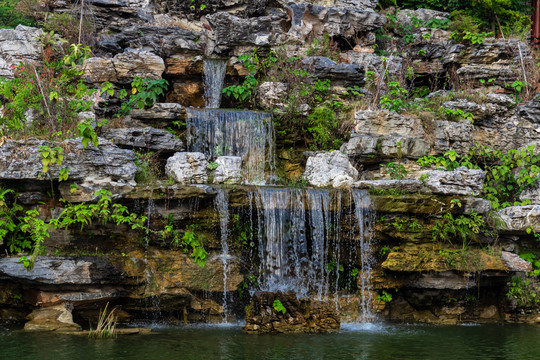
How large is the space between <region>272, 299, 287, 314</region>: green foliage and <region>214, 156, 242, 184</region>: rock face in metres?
3.20

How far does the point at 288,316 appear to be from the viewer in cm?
842

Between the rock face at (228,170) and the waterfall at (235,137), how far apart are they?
25.9 inches

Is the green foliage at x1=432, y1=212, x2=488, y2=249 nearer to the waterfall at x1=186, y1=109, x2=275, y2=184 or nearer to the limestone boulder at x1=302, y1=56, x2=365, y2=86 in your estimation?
the waterfall at x1=186, y1=109, x2=275, y2=184

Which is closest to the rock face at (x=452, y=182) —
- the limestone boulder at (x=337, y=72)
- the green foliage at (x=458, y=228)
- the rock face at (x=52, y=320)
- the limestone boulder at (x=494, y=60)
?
the green foliage at (x=458, y=228)

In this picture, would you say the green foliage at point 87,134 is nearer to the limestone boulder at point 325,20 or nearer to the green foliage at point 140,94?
the green foliage at point 140,94

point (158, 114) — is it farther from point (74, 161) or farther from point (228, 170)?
point (74, 161)

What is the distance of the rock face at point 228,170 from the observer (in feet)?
35.6

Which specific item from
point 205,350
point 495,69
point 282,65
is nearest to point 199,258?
point 205,350

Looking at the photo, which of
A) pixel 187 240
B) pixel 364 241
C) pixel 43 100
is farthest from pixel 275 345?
pixel 43 100

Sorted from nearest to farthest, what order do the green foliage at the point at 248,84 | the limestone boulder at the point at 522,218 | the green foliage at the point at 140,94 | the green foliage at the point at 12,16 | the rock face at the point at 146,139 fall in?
the limestone boulder at the point at 522,218 < the rock face at the point at 146,139 < the green foliage at the point at 140,94 < the green foliage at the point at 248,84 < the green foliage at the point at 12,16

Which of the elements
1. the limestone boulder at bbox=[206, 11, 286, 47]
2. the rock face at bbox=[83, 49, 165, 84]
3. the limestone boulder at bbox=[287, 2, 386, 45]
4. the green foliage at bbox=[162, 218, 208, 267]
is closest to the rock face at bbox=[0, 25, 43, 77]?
the rock face at bbox=[83, 49, 165, 84]

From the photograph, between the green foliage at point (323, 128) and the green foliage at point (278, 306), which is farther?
the green foliage at point (323, 128)

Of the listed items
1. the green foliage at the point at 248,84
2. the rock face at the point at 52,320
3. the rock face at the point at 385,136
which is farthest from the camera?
the green foliage at the point at 248,84

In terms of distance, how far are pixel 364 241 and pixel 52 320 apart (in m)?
5.52
